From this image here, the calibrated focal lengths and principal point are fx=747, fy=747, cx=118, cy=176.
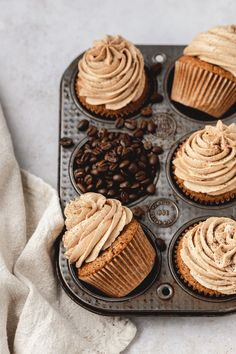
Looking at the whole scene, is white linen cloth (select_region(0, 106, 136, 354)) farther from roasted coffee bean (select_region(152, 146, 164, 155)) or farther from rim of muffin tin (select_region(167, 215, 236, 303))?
roasted coffee bean (select_region(152, 146, 164, 155))

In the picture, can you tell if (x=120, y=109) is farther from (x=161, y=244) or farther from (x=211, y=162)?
(x=161, y=244)

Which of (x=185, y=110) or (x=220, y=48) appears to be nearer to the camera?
(x=220, y=48)

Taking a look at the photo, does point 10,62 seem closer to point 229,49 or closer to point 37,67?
point 37,67

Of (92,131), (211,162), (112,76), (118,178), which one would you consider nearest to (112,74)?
(112,76)

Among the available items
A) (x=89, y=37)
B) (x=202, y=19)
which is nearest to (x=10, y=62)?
(x=89, y=37)

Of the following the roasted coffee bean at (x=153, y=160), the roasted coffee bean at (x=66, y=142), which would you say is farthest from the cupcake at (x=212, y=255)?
the roasted coffee bean at (x=66, y=142)
